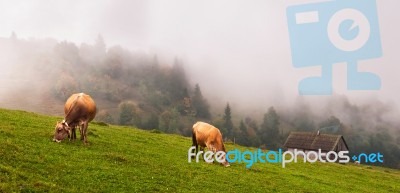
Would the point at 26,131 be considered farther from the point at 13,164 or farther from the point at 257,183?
the point at 257,183

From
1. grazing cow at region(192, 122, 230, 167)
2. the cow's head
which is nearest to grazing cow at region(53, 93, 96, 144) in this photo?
the cow's head

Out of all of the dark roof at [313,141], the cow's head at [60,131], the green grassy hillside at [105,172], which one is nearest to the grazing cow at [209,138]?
the green grassy hillside at [105,172]

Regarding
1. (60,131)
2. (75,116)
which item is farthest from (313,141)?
(60,131)

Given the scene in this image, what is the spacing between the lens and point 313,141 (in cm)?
10288

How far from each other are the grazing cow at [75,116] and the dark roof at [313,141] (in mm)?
83964

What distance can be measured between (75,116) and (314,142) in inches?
3434

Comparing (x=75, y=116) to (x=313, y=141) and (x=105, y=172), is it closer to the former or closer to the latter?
(x=105, y=172)

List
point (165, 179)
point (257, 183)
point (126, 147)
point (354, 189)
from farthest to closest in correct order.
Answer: point (354, 189) < point (126, 147) < point (257, 183) < point (165, 179)

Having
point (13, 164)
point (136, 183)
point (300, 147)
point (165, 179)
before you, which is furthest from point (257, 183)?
point (300, 147)

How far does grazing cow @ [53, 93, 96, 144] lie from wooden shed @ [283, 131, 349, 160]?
8396 cm

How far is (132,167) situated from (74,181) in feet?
17.8

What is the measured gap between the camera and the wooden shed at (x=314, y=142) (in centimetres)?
10055

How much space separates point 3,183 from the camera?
14.6 m

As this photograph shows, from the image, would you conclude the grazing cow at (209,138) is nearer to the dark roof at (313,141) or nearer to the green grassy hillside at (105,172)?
the green grassy hillside at (105,172)
